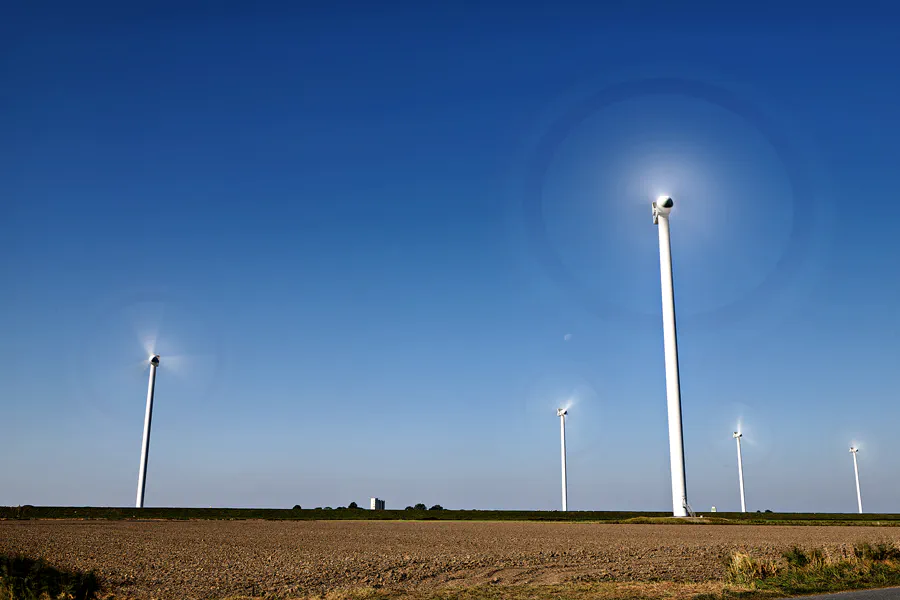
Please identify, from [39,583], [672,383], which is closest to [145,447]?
[672,383]

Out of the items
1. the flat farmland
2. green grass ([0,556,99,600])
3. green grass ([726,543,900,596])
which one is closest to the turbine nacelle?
the flat farmland

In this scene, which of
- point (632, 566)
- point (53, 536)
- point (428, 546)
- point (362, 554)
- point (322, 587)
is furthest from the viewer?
point (53, 536)

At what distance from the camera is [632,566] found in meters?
31.4

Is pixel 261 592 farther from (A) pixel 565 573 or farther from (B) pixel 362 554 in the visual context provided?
(B) pixel 362 554

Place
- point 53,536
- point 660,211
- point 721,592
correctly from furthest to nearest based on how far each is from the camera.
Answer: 1. point 660,211
2. point 53,536
3. point 721,592

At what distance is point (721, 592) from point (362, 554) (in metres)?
20.8

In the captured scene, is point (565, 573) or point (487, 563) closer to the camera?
point (565, 573)

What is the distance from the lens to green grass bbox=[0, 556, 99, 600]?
2197cm

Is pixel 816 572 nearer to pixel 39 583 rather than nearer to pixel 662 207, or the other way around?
pixel 39 583

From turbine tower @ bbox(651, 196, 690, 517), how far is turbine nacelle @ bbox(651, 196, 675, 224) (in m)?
3.29

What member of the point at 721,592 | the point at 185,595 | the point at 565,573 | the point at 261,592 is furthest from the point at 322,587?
the point at 721,592

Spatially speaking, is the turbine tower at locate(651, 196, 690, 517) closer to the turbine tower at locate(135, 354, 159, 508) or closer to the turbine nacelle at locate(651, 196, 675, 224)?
the turbine nacelle at locate(651, 196, 675, 224)

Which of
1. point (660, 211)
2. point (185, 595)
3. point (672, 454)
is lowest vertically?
Answer: point (185, 595)

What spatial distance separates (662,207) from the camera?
331 ft
